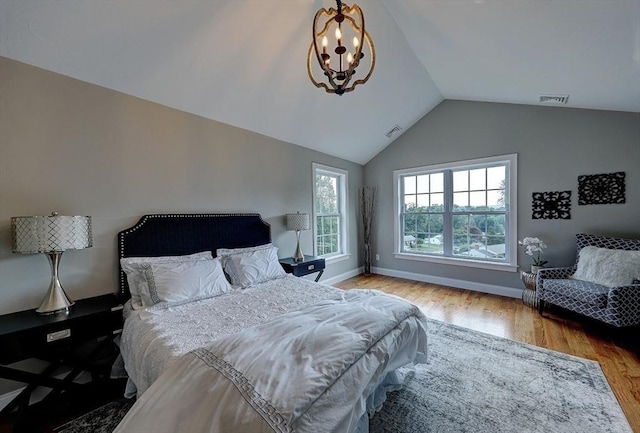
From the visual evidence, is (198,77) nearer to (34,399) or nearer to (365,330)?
(365,330)

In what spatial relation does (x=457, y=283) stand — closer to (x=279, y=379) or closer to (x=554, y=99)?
(x=554, y=99)

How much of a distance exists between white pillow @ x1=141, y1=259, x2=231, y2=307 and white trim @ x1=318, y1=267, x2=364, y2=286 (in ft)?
7.86

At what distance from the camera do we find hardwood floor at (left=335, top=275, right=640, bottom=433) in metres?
2.08

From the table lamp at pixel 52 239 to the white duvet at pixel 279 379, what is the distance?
1.35 m

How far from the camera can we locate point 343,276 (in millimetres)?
5012

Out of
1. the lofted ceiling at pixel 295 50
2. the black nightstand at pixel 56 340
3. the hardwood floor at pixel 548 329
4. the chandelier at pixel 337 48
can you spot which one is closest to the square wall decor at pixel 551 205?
the lofted ceiling at pixel 295 50

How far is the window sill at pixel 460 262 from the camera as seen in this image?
4027mm

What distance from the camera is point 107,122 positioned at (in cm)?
232

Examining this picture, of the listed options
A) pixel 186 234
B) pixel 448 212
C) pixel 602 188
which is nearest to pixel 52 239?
pixel 186 234

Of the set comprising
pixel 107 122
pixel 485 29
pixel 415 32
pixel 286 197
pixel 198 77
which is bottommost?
pixel 286 197

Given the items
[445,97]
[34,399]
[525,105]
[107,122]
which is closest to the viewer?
[34,399]

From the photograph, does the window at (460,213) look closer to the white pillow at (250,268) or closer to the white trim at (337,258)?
the white trim at (337,258)

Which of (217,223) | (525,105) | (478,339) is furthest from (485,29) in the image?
(217,223)

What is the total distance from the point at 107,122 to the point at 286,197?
220 centimetres
